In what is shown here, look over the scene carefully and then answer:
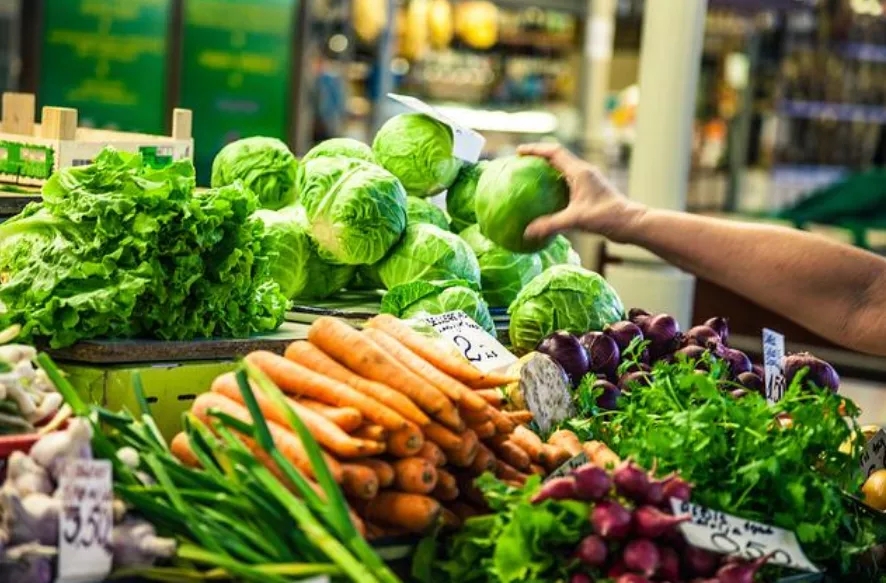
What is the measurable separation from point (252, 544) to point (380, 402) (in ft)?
1.15

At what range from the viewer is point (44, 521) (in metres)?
1.97

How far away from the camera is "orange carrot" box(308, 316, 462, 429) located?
2305 mm

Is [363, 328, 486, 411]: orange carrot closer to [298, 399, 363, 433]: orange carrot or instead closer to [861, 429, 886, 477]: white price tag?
[298, 399, 363, 433]: orange carrot

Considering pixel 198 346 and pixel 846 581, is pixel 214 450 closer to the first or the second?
pixel 198 346

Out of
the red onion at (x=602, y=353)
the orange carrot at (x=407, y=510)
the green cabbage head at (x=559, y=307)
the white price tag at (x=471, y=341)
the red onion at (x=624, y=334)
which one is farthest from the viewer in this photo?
the green cabbage head at (x=559, y=307)

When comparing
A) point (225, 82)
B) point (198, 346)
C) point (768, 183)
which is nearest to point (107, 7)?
point (225, 82)

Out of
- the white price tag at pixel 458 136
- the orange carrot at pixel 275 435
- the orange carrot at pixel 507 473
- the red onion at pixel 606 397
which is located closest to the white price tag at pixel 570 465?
the orange carrot at pixel 507 473

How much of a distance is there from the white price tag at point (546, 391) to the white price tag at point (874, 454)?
25.4 inches

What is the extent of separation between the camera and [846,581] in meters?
2.50

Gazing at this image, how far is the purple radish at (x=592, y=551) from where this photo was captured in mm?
2104

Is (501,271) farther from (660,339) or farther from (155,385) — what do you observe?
(155,385)

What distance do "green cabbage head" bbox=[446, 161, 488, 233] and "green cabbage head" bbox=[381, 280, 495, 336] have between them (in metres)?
0.59

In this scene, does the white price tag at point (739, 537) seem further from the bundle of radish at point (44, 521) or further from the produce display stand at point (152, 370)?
the produce display stand at point (152, 370)

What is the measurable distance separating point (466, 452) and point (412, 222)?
138 centimetres
